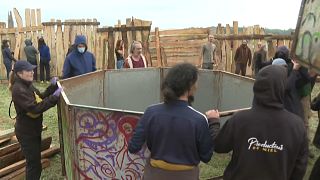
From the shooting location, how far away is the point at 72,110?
432 cm

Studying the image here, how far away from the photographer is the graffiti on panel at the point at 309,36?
396 centimetres

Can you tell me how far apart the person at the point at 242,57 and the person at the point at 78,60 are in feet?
28.1

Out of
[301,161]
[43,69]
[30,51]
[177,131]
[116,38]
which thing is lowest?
[43,69]

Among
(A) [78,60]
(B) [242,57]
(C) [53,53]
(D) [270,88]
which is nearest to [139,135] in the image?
(D) [270,88]

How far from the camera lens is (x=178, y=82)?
3164 millimetres

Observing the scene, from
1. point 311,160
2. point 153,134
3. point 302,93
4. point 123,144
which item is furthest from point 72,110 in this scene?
point 311,160

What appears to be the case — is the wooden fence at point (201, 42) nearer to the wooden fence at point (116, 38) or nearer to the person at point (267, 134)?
the wooden fence at point (116, 38)

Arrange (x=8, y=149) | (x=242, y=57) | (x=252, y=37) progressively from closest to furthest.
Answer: (x=8, y=149)
(x=242, y=57)
(x=252, y=37)

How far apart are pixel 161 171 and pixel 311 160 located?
4.36m

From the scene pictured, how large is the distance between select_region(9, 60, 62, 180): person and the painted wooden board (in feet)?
9.14

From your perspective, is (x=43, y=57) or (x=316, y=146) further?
(x=43, y=57)

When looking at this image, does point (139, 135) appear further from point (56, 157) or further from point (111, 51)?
point (111, 51)

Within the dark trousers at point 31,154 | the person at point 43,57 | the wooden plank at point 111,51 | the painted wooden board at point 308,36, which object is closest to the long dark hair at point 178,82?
the painted wooden board at point 308,36

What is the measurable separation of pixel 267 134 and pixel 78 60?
15.8 feet
